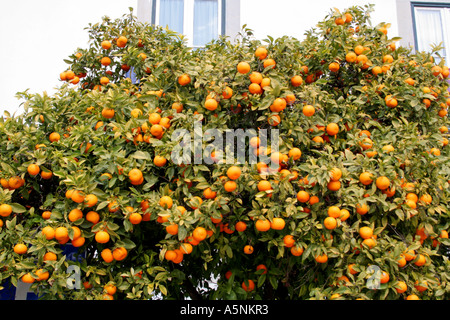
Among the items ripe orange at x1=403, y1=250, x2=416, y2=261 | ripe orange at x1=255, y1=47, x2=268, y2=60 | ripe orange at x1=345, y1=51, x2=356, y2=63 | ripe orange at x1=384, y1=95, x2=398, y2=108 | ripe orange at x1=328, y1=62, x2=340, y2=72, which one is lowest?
ripe orange at x1=403, y1=250, x2=416, y2=261

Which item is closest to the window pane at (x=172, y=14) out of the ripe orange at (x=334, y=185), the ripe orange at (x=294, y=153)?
the ripe orange at (x=294, y=153)

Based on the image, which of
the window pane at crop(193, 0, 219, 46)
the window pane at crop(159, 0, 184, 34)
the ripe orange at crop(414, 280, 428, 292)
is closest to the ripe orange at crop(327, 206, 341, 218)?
the ripe orange at crop(414, 280, 428, 292)

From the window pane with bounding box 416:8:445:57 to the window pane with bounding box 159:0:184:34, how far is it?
318 cm

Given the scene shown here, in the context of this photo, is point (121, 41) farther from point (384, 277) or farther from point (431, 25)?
point (431, 25)

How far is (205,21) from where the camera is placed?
16.2 ft

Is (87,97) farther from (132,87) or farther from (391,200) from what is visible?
(391,200)

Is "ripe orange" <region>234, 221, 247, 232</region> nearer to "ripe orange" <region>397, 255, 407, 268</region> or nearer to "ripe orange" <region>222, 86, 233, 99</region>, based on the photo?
"ripe orange" <region>222, 86, 233, 99</region>

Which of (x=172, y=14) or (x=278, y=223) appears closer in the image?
(x=278, y=223)

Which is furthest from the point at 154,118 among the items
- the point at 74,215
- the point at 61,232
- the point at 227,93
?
the point at 61,232

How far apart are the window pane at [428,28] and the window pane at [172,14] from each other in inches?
125

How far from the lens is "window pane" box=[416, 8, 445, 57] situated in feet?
16.4

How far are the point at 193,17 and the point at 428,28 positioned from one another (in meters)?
3.18

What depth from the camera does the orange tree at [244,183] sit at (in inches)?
78.4

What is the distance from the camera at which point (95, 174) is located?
2092 millimetres
